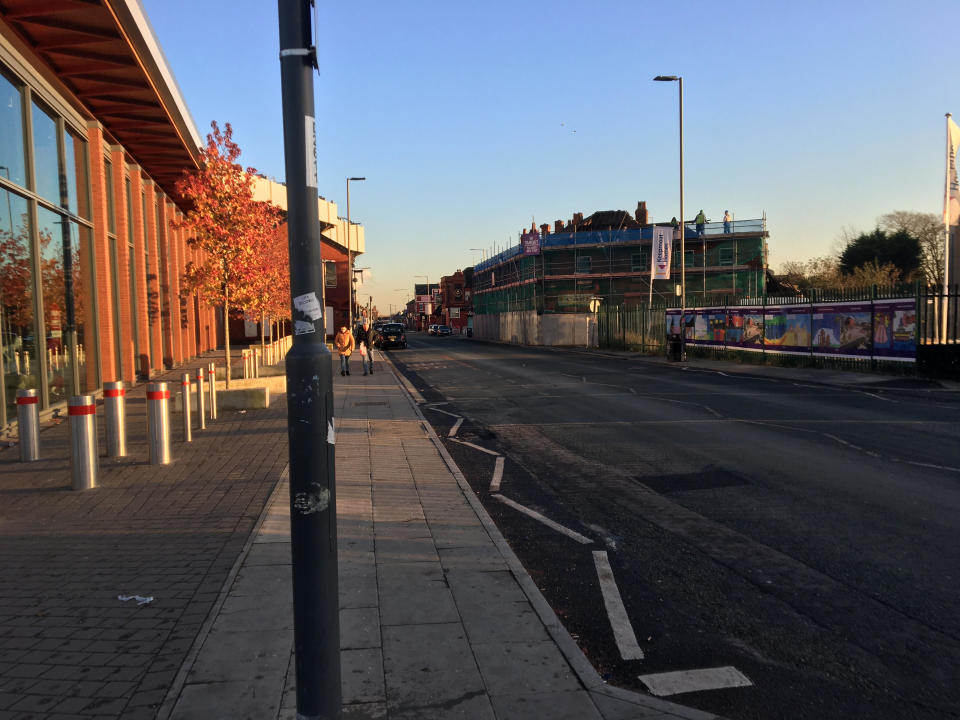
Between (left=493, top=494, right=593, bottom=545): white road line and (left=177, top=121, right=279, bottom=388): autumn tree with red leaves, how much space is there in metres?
9.94

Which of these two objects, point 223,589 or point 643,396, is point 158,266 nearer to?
point 643,396

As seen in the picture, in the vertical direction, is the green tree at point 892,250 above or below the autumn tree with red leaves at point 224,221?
above

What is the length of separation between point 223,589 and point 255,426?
834cm

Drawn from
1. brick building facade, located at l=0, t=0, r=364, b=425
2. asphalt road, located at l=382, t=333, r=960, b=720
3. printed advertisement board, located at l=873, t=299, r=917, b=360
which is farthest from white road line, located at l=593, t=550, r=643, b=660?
printed advertisement board, located at l=873, t=299, r=917, b=360

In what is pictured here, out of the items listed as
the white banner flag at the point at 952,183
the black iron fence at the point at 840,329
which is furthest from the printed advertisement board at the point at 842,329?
the white banner flag at the point at 952,183

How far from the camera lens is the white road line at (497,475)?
8482 mm

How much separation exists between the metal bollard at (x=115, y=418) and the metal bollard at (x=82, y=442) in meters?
1.30

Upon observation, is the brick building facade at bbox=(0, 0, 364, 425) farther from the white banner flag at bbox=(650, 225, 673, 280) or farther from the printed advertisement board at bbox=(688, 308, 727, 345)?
the white banner flag at bbox=(650, 225, 673, 280)

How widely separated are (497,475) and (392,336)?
4439cm

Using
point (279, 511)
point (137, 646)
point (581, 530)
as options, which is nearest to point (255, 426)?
point (279, 511)

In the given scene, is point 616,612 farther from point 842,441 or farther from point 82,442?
point 842,441

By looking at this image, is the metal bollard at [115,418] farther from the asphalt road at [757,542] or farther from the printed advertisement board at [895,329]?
the printed advertisement board at [895,329]

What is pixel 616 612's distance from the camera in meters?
4.82

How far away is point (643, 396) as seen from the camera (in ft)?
57.9
